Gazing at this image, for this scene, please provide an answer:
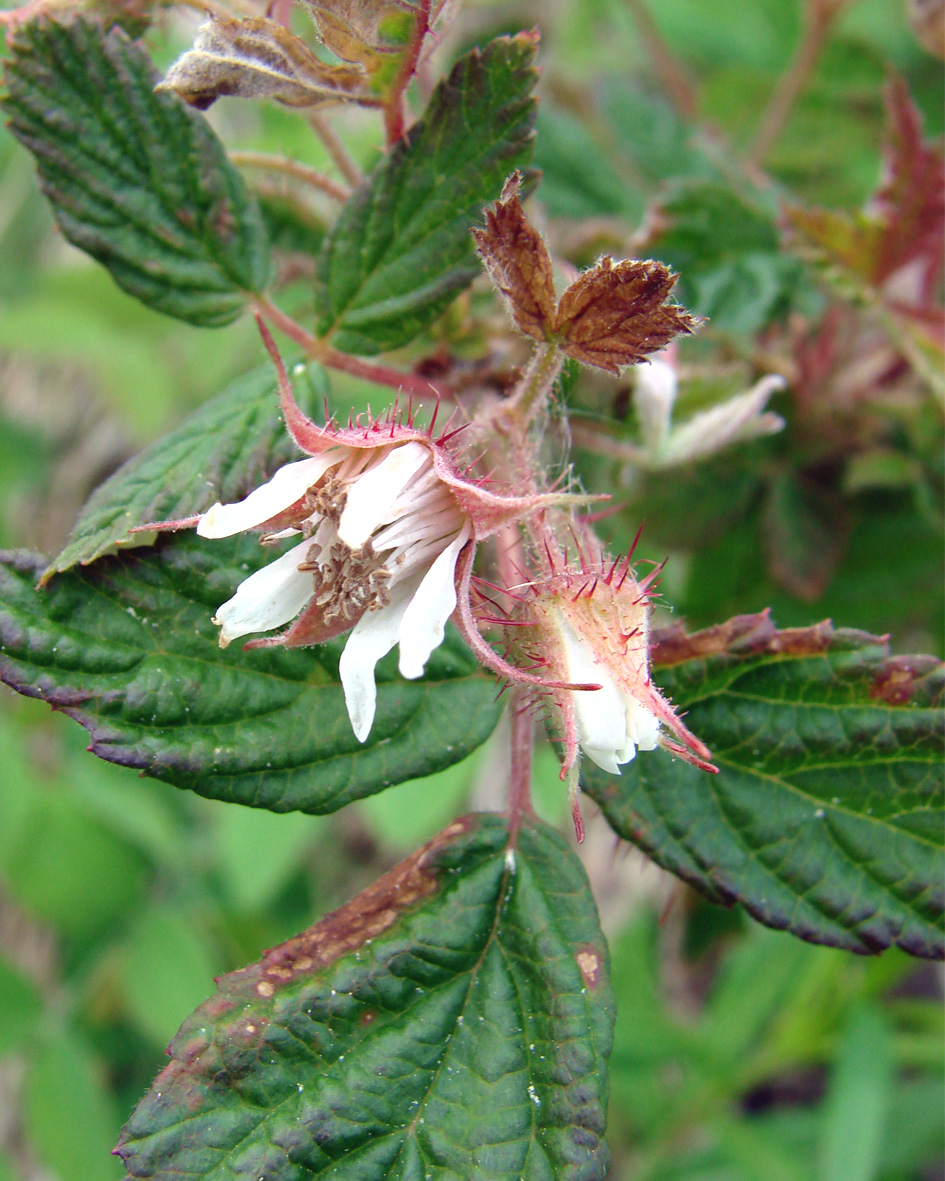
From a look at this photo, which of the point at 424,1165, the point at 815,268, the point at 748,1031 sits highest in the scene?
the point at 815,268

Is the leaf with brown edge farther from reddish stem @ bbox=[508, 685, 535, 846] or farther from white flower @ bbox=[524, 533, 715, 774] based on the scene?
reddish stem @ bbox=[508, 685, 535, 846]

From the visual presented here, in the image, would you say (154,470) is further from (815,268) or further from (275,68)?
(815,268)

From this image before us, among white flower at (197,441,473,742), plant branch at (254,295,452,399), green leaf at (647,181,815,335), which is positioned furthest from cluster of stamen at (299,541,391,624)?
green leaf at (647,181,815,335)

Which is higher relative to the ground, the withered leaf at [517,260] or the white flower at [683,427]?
the withered leaf at [517,260]

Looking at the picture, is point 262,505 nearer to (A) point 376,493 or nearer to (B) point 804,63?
(A) point 376,493

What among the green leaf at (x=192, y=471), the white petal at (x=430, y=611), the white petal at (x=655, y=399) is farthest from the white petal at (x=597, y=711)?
the white petal at (x=655, y=399)

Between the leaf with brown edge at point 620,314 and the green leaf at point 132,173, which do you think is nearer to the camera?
the leaf with brown edge at point 620,314

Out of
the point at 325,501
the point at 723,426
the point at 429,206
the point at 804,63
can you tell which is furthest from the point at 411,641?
the point at 804,63

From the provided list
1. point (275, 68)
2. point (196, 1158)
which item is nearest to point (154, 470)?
point (275, 68)

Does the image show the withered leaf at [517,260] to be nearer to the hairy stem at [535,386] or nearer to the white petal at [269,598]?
the hairy stem at [535,386]
